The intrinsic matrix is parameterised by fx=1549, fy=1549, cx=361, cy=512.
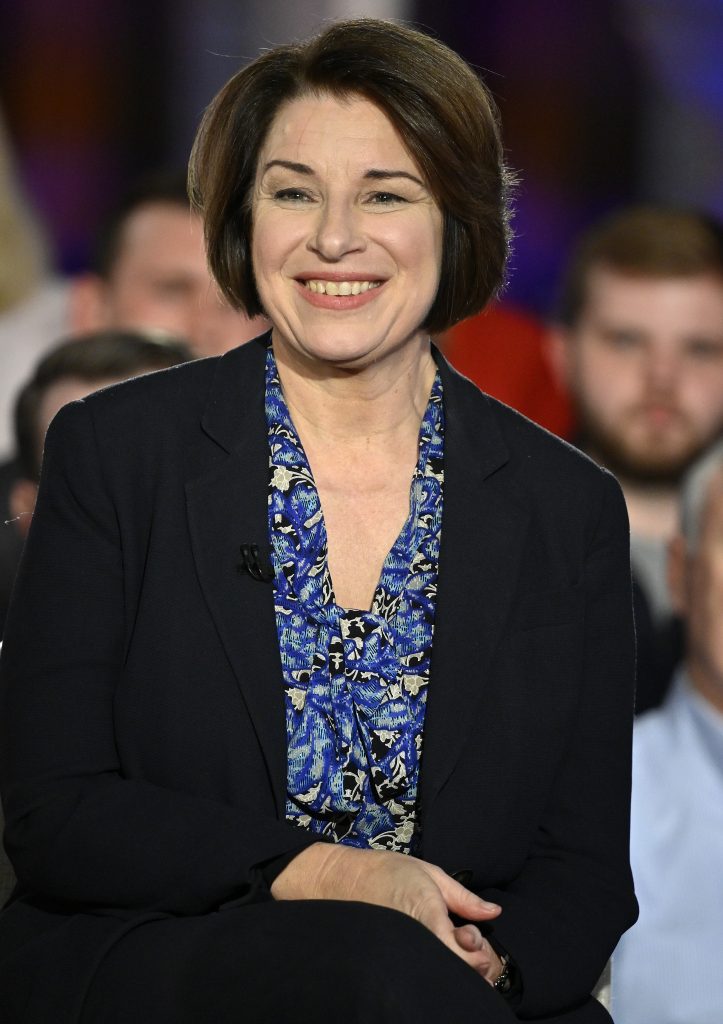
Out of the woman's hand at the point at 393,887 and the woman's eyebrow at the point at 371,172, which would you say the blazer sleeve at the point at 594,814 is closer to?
the woman's hand at the point at 393,887

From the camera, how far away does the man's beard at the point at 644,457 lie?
482 centimetres

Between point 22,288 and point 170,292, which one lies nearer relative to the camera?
point 22,288

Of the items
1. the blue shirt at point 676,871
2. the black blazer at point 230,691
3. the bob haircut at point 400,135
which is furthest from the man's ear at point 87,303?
the black blazer at point 230,691

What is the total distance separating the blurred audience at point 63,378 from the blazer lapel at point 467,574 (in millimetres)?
2009

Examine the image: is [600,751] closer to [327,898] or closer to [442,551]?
[442,551]

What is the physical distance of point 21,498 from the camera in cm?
441

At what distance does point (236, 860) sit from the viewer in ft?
6.32

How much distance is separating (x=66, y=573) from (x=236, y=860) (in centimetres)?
44

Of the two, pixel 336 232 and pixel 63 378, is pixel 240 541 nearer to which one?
pixel 336 232

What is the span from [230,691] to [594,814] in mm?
570

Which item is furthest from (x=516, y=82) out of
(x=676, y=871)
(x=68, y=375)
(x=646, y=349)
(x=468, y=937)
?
(x=468, y=937)

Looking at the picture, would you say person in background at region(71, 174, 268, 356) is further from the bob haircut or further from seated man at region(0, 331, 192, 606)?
the bob haircut

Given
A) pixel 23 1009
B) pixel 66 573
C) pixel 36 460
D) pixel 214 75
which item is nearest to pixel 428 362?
pixel 66 573

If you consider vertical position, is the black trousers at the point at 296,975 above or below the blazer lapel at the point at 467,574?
below
